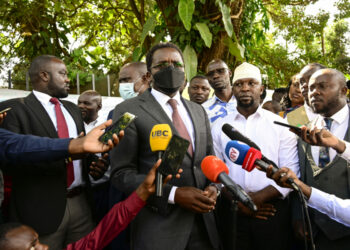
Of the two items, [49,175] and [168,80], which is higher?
[168,80]

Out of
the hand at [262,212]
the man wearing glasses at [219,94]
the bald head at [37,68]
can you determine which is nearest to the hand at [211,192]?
the hand at [262,212]

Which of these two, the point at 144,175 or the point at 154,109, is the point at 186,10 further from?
the point at 144,175

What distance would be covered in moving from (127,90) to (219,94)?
1241mm

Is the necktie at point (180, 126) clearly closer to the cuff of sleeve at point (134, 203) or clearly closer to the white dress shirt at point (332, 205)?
the cuff of sleeve at point (134, 203)

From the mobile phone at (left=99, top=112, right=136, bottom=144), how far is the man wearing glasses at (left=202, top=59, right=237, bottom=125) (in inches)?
95.1

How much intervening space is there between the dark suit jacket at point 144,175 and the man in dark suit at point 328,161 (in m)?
0.82

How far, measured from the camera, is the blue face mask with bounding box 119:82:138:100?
12.8 ft

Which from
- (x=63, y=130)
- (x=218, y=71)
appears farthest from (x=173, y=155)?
(x=218, y=71)

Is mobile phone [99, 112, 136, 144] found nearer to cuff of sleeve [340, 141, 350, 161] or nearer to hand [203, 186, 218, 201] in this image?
hand [203, 186, 218, 201]

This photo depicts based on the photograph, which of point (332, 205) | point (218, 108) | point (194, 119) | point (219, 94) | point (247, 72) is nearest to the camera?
point (332, 205)

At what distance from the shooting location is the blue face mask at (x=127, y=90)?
3893mm

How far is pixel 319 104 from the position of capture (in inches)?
103

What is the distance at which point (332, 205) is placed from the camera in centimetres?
220

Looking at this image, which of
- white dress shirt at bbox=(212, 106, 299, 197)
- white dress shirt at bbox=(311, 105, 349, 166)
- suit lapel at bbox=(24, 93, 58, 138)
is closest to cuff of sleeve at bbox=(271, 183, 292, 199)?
white dress shirt at bbox=(212, 106, 299, 197)
